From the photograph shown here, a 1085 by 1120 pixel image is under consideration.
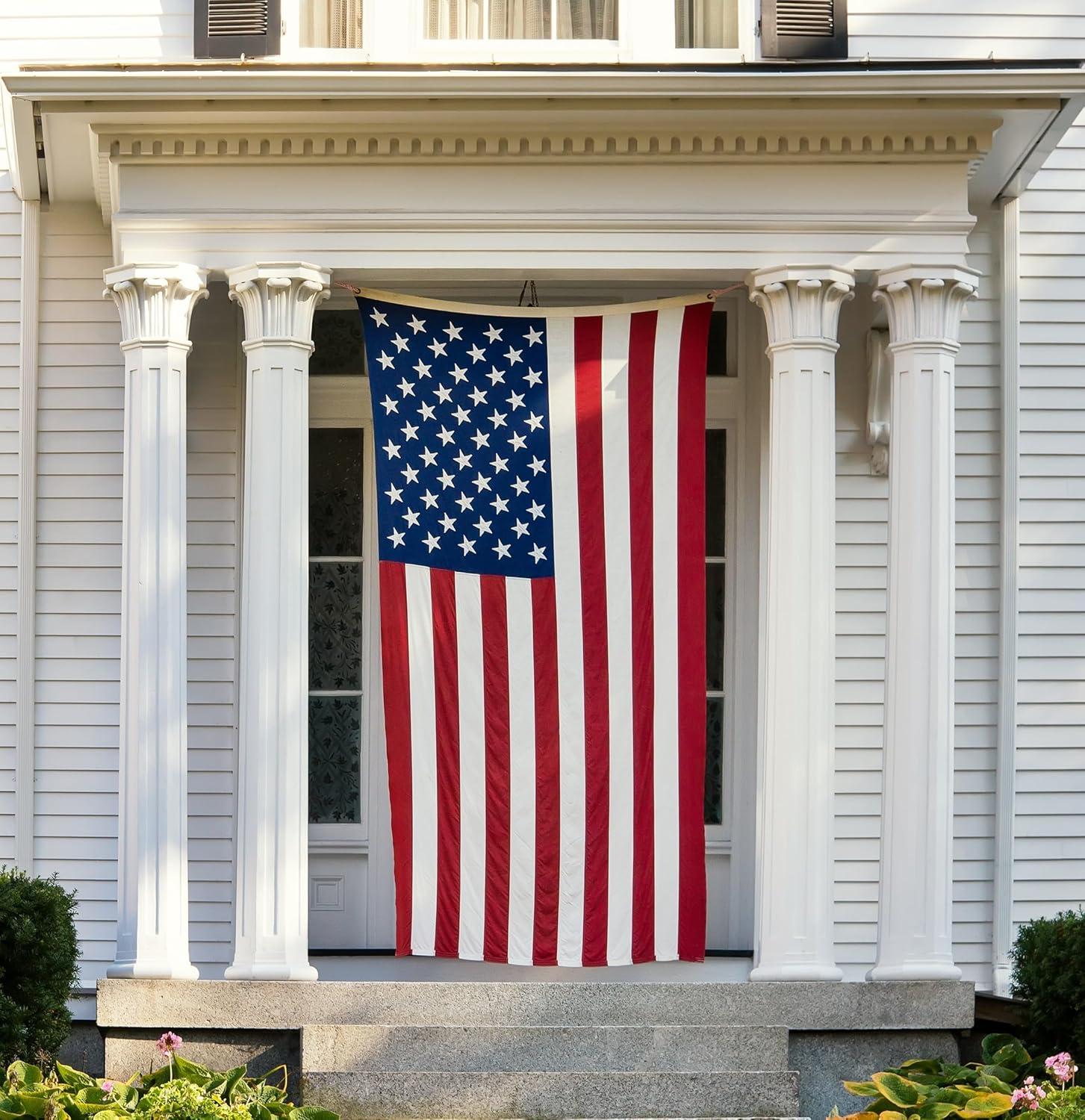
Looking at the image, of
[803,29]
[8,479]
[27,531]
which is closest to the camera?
[803,29]

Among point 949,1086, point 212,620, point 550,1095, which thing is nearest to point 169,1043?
point 550,1095

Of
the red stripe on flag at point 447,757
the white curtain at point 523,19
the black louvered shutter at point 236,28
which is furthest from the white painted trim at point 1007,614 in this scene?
the black louvered shutter at point 236,28

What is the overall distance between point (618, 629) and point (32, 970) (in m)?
3.40

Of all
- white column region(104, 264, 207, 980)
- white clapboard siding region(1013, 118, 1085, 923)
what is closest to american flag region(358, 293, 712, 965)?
white column region(104, 264, 207, 980)

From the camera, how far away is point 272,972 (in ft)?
28.3

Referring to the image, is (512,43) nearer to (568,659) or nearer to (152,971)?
(568,659)

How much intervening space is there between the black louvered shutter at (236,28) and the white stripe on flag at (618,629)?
9.37ft

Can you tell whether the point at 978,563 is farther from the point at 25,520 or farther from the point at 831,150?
the point at 25,520

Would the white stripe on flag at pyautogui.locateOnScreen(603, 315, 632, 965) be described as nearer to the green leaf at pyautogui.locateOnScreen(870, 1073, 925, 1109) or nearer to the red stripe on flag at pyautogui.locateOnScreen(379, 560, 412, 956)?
the red stripe on flag at pyautogui.locateOnScreen(379, 560, 412, 956)

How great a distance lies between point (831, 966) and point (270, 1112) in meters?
2.94

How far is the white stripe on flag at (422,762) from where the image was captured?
9.06 meters

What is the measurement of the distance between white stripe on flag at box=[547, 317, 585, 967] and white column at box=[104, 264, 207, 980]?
6.44 ft

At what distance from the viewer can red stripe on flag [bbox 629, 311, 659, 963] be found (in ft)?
29.7

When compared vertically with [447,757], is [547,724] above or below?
above
